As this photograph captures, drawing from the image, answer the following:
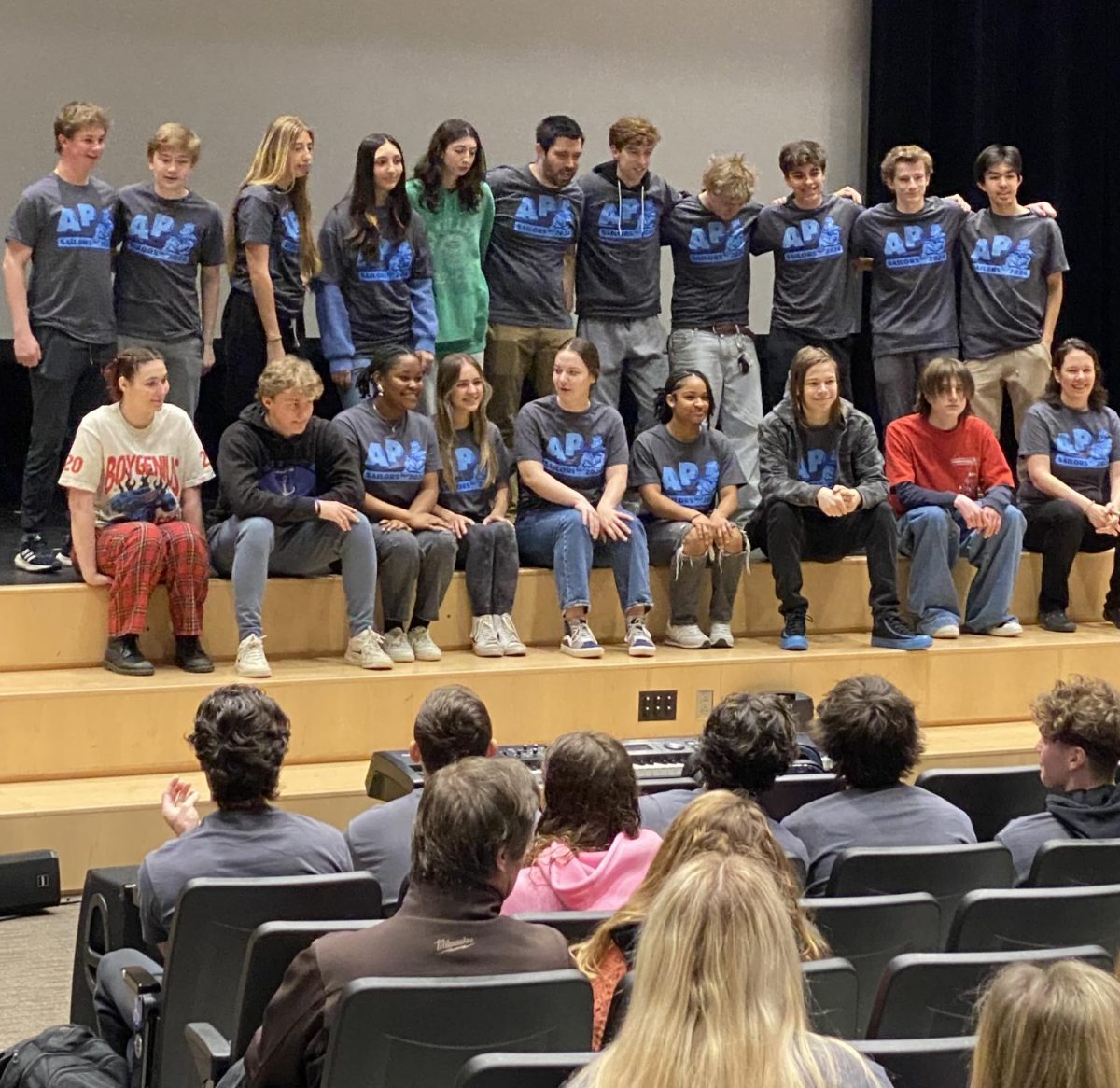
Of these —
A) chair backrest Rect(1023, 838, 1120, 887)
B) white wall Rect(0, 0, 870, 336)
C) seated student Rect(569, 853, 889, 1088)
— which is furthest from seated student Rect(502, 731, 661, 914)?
white wall Rect(0, 0, 870, 336)

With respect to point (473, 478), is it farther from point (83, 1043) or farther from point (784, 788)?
point (83, 1043)

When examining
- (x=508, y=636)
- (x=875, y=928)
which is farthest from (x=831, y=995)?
(x=508, y=636)

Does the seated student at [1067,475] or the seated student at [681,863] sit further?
the seated student at [1067,475]

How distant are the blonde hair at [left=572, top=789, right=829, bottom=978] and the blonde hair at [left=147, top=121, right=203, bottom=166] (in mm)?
3665

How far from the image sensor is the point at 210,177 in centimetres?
691

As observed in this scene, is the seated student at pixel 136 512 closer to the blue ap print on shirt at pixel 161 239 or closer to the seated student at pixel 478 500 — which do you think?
the blue ap print on shirt at pixel 161 239

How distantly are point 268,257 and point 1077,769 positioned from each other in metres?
3.41

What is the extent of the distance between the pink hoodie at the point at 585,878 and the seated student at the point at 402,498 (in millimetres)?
2546

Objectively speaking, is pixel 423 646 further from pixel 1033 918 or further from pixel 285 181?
pixel 1033 918

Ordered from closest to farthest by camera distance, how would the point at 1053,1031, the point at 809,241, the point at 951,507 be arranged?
the point at 1053,1031, the point at 951,507, the point at 809,241

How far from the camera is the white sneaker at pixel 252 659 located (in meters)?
5.17

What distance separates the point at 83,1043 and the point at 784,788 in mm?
1562

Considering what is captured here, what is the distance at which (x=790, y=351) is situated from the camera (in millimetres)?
6680

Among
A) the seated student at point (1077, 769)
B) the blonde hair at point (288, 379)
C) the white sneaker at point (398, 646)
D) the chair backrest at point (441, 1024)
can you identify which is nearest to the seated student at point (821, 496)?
the white sneaker at point (398, 646)
